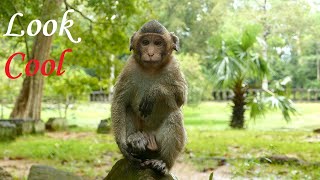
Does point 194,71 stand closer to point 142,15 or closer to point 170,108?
point 142,15

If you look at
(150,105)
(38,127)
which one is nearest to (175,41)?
(150,105)

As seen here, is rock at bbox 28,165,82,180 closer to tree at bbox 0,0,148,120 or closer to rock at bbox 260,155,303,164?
rock at bbox 260,155,303,164

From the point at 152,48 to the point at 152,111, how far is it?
528mm

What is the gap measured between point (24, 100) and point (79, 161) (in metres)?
5.53

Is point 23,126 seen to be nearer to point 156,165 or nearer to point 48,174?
point 48,174

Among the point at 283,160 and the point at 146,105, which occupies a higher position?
the point at 146,105

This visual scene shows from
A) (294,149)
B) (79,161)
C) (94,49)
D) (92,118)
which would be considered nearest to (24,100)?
(94,49)

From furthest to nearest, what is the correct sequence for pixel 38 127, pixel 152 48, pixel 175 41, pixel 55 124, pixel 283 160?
pixel 55 124, pixel 38 127, pixel 283 160, pixel 175 41, pixel 152 48

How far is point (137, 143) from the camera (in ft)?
11.5

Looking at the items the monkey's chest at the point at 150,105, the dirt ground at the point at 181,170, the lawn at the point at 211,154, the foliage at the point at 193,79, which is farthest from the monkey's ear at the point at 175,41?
the foliage at the point at 193,79

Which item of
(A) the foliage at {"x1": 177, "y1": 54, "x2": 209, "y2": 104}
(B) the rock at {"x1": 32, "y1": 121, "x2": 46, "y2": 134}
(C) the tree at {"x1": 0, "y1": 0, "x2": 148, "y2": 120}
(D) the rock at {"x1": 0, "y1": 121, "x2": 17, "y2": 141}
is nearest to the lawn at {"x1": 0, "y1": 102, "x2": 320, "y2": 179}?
(D) the rock at {"x1": 0, "y1": 121, "x2": 17, "y2": 141}

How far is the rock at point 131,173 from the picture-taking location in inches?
141

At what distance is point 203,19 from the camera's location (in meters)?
28.8

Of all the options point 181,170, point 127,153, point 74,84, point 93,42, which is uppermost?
point 93,42
